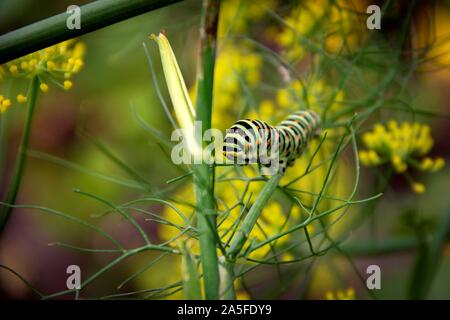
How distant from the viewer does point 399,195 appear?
1.69 meters

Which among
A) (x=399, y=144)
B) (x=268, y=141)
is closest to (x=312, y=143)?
(x=399, y=144)

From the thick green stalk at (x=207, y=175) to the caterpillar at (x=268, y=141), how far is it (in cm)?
3

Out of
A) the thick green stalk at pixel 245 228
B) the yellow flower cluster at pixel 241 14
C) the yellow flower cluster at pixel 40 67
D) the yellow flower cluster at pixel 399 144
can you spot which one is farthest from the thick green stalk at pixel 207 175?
the yellow flower cluster at pixel 241 14

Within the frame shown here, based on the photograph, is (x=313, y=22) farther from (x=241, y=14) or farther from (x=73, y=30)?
(x=73, y=30)

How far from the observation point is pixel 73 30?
0.63 meters

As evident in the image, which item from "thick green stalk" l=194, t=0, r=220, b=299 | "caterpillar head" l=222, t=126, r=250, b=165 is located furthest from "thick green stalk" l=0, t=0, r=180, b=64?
"caterpillar head" l=222, t=126, r=250, b=165

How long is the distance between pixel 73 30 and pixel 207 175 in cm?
20

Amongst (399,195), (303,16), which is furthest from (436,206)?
(303,16)

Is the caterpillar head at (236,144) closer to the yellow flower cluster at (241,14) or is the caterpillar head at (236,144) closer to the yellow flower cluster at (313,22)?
the yellow flower cluster at (313,22)

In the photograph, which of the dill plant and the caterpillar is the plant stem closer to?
the dill plant

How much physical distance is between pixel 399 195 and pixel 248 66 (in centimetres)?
70

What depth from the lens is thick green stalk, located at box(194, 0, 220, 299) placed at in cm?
63
